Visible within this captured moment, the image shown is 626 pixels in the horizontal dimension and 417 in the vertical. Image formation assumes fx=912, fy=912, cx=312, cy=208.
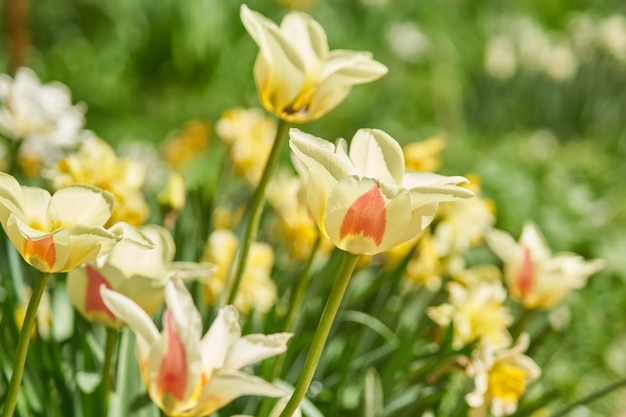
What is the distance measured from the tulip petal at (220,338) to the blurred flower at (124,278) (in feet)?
0.55

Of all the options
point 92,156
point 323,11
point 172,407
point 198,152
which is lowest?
point 323,11

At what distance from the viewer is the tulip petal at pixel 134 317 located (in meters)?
0.88

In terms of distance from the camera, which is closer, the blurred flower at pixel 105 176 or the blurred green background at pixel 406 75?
the blurred flower at pixel 105 176

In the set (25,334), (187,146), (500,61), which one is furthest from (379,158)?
(500,61)

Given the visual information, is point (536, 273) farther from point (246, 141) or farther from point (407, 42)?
point (407, 42)

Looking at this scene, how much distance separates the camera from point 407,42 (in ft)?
16.2

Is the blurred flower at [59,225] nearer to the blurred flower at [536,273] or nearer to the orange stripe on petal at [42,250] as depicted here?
the orange stripe on petal at [42,250]

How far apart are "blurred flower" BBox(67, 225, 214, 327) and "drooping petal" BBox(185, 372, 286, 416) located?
9.1 inches

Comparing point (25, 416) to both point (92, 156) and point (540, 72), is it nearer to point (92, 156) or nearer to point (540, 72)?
point (92, 156)

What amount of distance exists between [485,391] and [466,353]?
0.07 m

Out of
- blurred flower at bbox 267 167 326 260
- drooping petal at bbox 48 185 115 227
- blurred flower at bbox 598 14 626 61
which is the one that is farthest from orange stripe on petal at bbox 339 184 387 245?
blurred flower at bbox 598 14 626 61

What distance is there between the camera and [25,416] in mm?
1246

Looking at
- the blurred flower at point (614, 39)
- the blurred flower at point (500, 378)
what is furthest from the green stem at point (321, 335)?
the blurred flower at point (614, 39)

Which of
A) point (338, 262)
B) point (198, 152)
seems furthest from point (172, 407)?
point (198, 152)
